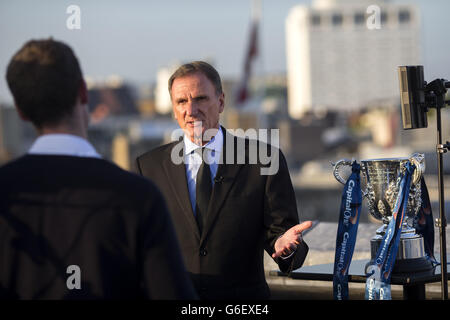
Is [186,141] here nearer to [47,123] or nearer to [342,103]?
[47,123]

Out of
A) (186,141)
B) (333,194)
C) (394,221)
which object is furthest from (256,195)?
(333,194)

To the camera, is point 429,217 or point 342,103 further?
point 342,103

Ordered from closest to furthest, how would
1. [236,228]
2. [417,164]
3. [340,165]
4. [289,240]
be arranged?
1. [289,240]
2. [236,228]
3. [417,164]
4. [340,165]

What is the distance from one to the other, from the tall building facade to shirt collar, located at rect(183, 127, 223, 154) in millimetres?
115019

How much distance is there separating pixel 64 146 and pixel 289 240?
1.27m

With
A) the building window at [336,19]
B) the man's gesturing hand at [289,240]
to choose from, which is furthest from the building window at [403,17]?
the man's gesturing hand at [289,240]

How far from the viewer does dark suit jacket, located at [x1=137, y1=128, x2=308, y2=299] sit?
2895 mm

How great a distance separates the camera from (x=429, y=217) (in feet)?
12.3

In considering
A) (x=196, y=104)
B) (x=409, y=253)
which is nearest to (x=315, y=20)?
(x=409, y=253)

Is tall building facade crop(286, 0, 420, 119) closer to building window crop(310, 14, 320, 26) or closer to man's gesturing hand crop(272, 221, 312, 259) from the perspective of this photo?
building window crop(310, 14, 320, 26)

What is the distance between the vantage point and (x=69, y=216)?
5.46 ft

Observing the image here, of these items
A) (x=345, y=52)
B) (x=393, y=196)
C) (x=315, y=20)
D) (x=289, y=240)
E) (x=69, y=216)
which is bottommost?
(x=289, y=240)

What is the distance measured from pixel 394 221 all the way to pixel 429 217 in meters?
0.45

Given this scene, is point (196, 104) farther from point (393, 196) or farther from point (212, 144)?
point (393, 196)
